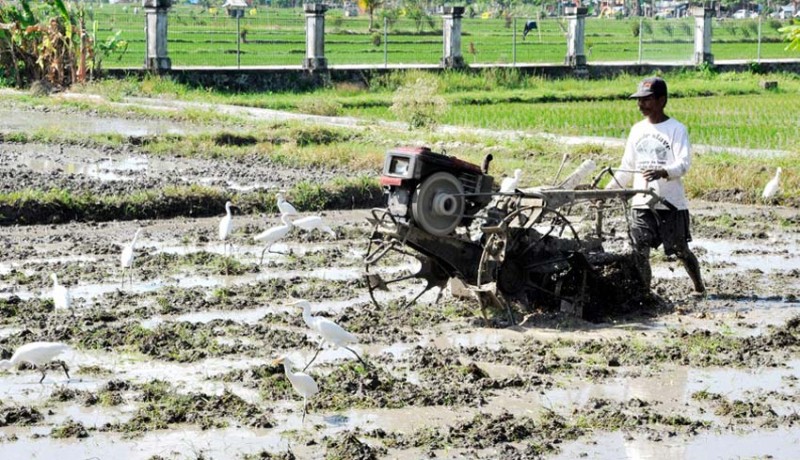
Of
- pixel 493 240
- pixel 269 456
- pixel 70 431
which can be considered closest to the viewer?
pixel 269 456

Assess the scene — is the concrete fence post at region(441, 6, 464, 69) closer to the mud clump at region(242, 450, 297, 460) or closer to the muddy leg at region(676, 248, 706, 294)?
the muddy leg at region(676, 248, 706, 294)

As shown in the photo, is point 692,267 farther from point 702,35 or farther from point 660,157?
point 702,35

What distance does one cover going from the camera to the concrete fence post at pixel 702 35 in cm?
3325

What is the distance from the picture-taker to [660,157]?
880 cm

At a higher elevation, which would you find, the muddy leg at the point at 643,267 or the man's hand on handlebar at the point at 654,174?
the man's hand on handlebar at the point at 654,174

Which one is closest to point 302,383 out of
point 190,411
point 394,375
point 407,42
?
point 190,411

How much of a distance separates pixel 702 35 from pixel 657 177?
84.9 feet

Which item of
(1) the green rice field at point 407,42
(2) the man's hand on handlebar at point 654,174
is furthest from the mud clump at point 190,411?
(1) the green rice field at point 407,42

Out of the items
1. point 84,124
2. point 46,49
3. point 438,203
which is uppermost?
point 46,49

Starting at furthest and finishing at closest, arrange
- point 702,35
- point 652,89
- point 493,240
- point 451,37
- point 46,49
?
1. point 702,35
2. point 451,37
3. point 46,49
4. point 652,89
5. point 493,240

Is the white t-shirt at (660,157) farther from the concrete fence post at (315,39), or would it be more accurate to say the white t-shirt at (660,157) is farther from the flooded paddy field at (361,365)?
the concrete fence post at (315,39)

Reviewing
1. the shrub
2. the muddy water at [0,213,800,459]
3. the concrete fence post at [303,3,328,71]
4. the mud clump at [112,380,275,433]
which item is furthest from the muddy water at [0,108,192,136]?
the mud clump at [112,380,275,433]

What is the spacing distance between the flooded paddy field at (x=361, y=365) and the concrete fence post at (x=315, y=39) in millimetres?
16994

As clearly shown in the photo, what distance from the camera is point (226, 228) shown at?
1052cm
